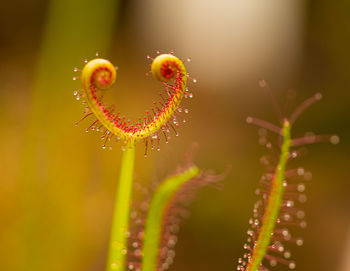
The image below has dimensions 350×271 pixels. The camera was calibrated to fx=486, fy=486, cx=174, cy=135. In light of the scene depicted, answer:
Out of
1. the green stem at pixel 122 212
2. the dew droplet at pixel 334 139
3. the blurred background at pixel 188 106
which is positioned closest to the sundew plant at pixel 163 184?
the green stem at pixel 122 212

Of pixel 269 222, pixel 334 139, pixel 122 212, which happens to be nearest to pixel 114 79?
pixel 122 212

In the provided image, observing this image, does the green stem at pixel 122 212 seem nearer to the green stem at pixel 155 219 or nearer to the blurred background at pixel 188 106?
the green stem at pixel 155 219

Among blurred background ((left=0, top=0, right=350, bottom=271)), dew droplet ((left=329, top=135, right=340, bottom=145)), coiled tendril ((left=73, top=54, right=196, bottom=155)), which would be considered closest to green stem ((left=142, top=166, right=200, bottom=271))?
coiled tendril ((left=73, top=54, right=196, bottom=155))

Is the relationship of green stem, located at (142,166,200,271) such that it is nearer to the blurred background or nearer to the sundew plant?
the sundew plant

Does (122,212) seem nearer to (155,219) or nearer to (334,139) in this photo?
(155,219)

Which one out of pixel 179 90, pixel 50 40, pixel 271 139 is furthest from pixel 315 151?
pixel 179 90
